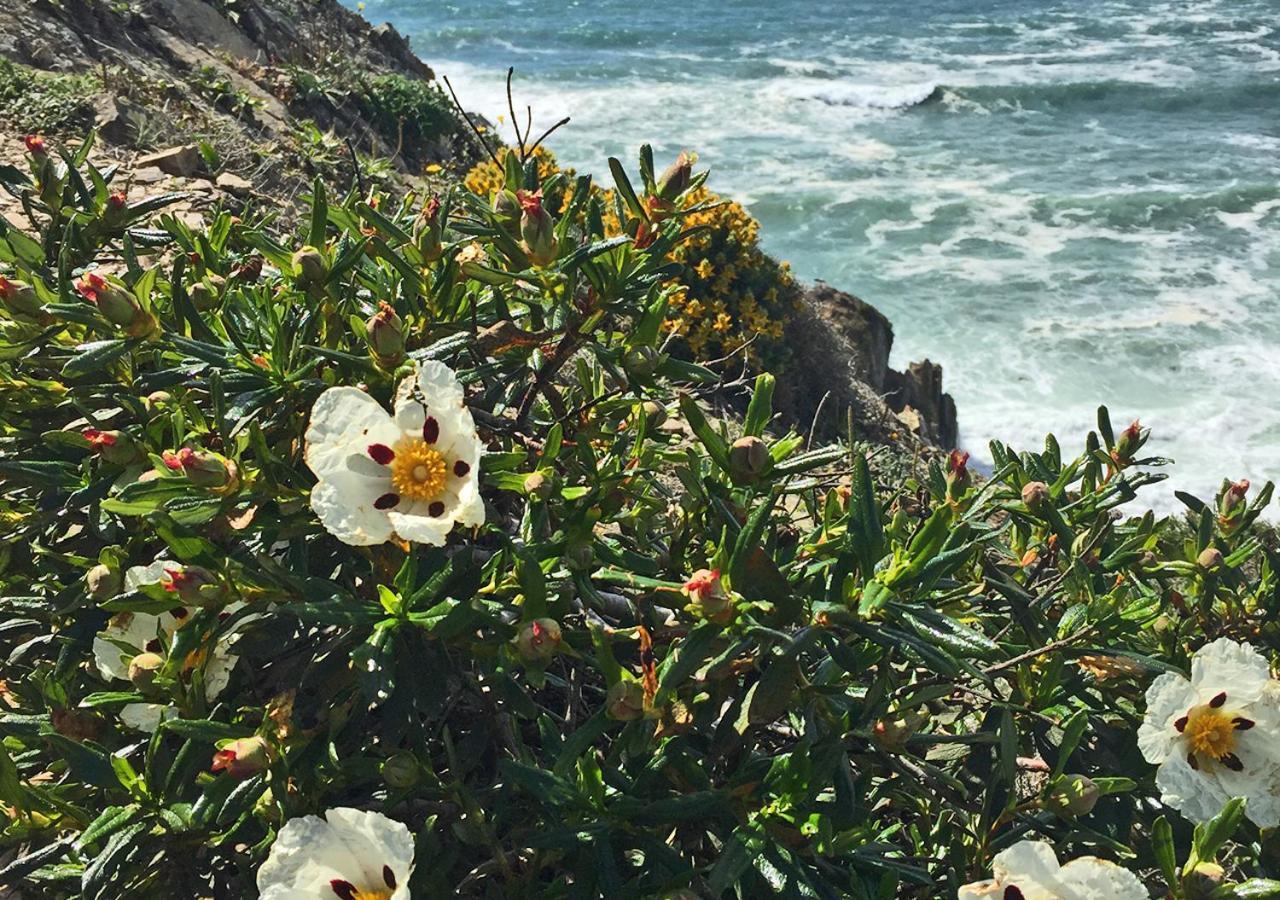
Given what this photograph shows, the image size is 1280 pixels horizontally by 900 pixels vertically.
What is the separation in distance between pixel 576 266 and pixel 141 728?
0.88 meters

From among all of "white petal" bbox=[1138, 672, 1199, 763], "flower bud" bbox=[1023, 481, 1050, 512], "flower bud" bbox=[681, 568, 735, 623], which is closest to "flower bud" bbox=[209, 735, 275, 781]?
"flower bud" bbox=[681, 568, 735, 623]

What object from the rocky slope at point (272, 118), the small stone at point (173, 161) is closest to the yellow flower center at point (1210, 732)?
the rocky slope at point (272, 118)

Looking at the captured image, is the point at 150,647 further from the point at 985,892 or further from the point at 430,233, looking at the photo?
the point at 985,892

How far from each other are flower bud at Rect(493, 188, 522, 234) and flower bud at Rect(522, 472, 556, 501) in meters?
0.48

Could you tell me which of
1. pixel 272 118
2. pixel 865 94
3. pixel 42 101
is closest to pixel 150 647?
pixel 42 101

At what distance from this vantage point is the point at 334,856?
3.99 feet

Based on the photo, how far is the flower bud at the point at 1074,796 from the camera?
1.39 m

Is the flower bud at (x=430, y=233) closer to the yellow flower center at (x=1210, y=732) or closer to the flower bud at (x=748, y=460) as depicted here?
the flower bud at (x=748, y=460)

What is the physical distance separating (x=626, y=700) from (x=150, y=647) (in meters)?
0.71

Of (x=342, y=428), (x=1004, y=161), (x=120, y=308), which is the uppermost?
(x=120, y=308)

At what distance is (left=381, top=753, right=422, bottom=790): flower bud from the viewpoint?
1.35 metres

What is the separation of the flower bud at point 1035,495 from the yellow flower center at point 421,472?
3.51 ft

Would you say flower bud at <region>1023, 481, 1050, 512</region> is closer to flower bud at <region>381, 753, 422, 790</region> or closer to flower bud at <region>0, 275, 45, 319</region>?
flower bud at <region>381, 753, 422, 790</region>

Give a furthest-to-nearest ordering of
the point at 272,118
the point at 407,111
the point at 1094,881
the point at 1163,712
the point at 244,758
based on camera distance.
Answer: the point at 407,111 < the point at 272,118 < the point at 1163,712 < the point at 244,758 < the point at 1094,881
